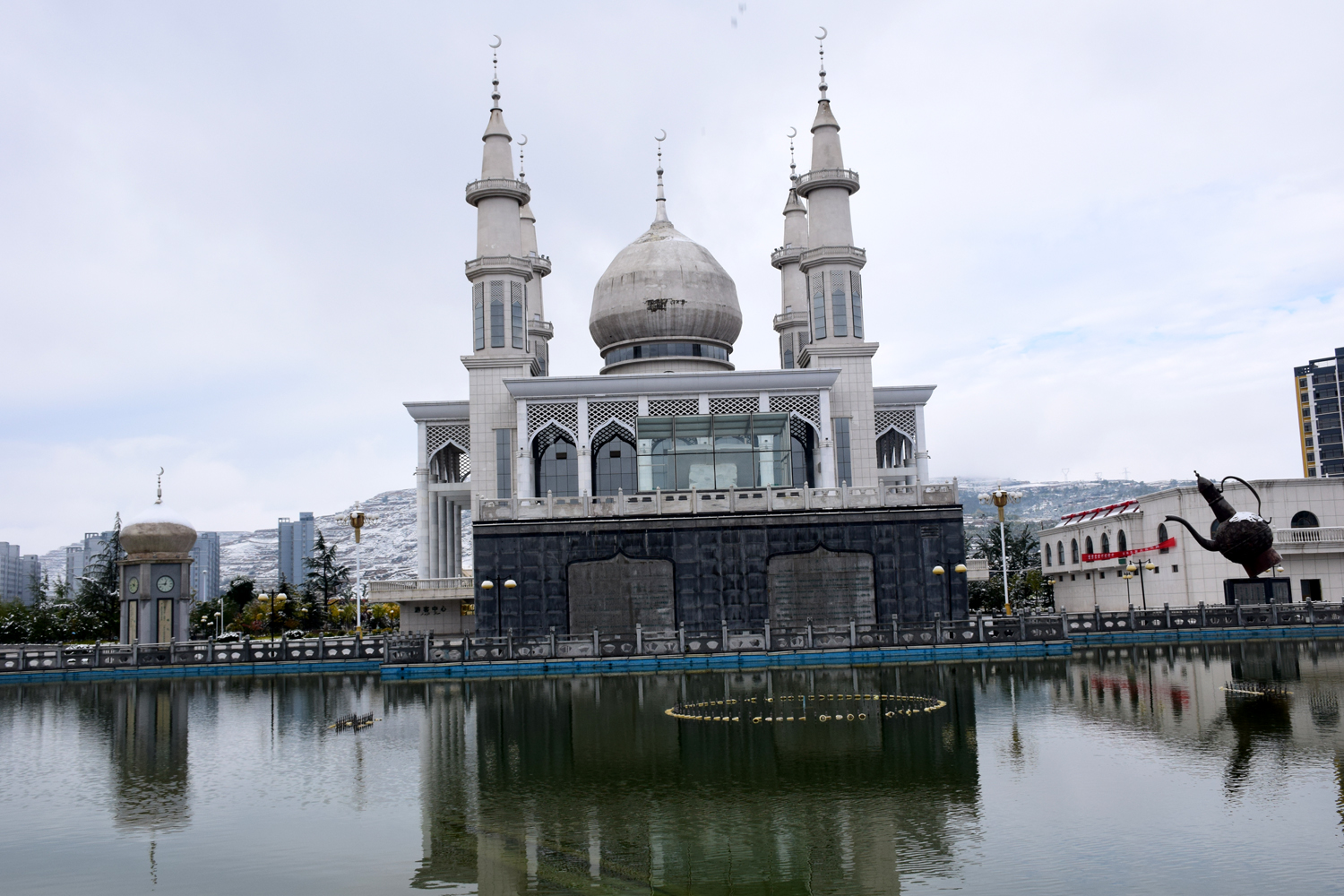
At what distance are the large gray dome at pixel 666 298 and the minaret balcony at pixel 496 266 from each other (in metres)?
6.55

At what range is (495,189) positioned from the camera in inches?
2094

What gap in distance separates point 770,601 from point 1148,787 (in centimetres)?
2622

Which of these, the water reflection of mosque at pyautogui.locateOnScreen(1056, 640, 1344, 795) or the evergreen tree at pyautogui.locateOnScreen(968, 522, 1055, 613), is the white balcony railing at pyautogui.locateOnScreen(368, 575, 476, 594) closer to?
the water reflection of mosque at pyautogui.locateOnScreen(1056, 640, 1344, 795)

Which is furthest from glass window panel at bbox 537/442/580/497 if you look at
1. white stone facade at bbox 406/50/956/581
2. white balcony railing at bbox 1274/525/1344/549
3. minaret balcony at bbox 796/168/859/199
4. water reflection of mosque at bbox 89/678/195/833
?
white balcony railing at bbox 1274/525/1344/549

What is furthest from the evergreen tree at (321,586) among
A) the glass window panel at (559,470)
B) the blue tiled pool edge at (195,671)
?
the blue tiled pool edge at (195,671)

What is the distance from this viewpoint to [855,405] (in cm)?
5184

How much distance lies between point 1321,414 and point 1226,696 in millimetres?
133275

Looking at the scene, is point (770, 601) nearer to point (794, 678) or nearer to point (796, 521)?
point (796, 521)

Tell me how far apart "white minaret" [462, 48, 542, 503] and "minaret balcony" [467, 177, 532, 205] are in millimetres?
43

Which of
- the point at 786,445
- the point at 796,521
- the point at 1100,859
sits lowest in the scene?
the point at 1100,859

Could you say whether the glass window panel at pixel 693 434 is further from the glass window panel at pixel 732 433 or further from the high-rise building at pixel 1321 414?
the high-rise building at pixel 1321 414

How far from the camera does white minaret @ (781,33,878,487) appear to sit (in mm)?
51750

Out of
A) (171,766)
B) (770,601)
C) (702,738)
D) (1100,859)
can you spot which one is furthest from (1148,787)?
(770,601)

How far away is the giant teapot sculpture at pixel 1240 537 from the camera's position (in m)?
45.8
